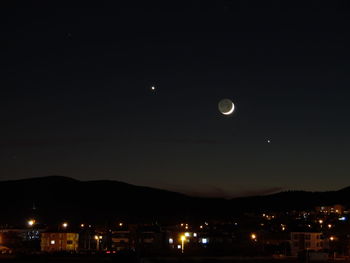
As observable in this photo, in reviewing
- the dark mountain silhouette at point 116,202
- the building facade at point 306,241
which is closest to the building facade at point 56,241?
the building facade at point 306,241

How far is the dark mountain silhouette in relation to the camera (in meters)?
96.5

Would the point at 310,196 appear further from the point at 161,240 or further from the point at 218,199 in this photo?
the point at 161,240

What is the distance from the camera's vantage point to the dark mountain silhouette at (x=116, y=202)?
96.5 meters

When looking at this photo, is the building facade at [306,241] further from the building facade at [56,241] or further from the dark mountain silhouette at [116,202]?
the dark mountain silhouette at [116,202]

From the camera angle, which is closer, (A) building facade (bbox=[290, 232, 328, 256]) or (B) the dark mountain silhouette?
(A) building facade (bbox=[290, 232, 328, 256])

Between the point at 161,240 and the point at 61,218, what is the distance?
46993mm

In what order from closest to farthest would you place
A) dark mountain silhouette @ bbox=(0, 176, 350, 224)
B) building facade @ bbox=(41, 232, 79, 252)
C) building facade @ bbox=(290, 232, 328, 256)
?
1. building facade @ bbox=(290, 232, 328, 256)
2. building facade @ bbox=(41, 232, 79, 252)
3. dark mountain silhouette @ bbox=(0, 176, 350, 224)

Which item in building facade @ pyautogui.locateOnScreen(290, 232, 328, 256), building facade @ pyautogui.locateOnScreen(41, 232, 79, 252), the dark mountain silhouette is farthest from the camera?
the dark mountain silhouette

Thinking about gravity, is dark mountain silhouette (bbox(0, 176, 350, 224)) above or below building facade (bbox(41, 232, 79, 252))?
above

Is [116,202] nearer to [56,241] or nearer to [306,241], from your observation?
[56,241]

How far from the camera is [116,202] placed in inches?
4783

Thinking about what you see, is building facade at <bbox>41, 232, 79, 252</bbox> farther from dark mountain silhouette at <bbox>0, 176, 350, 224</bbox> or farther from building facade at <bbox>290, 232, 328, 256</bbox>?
dark mountain silhouette at <bbox>0, 176, 350, 224</bbox>

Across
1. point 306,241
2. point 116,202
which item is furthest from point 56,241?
point 116,202

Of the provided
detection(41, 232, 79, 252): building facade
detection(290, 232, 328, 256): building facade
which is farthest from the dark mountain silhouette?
detection(290, 232, 328, 256): building facade
